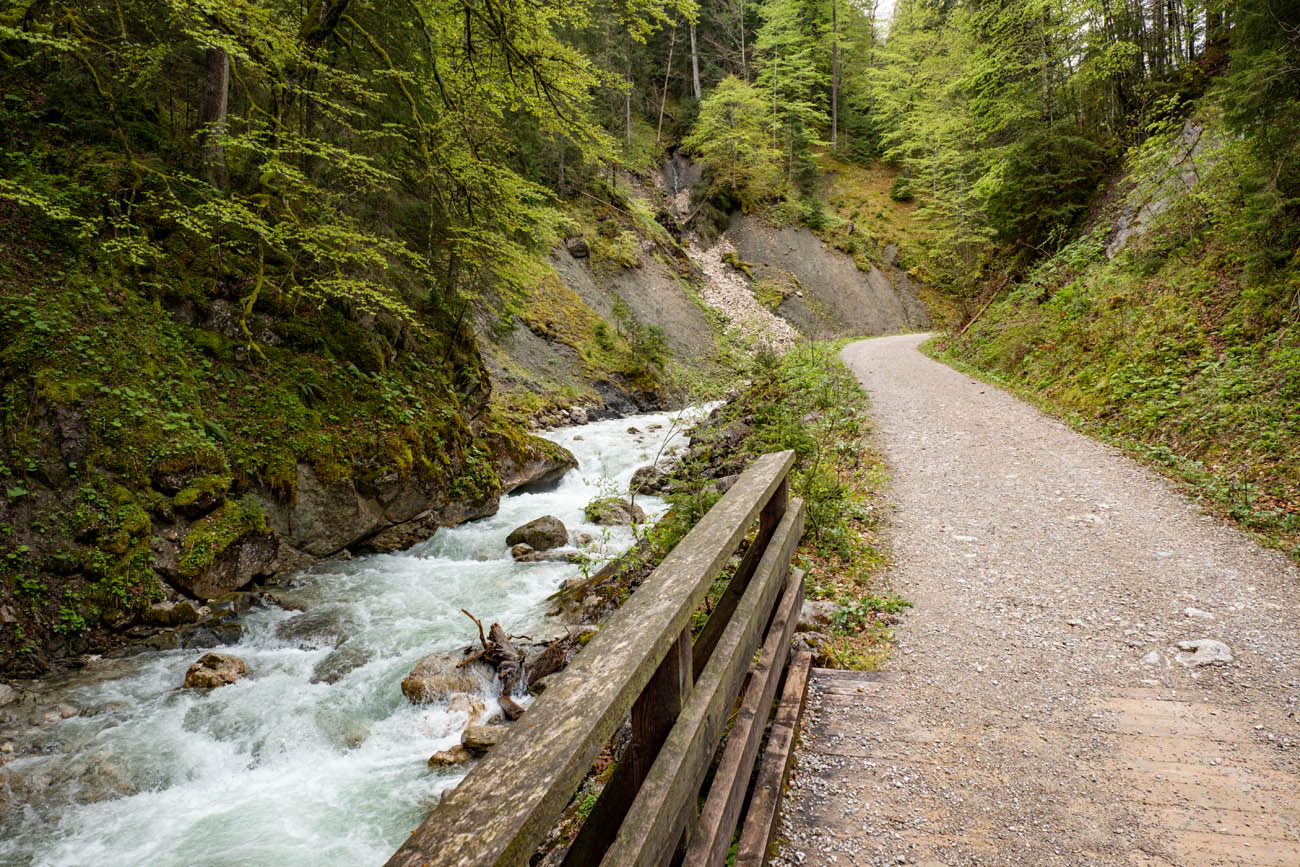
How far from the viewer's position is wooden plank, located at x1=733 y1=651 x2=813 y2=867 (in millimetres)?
2172

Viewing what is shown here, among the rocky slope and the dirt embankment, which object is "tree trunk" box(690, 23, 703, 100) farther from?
the rocky slope

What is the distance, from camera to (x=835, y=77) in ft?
140

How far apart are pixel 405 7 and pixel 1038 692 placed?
36.3 feet

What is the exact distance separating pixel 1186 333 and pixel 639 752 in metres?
10.5

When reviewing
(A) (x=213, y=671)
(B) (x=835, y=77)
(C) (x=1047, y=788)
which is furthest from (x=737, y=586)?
(B) (x=835, y=77)

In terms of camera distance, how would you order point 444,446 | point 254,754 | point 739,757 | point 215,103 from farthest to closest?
point 444,446 < point 215,103 < point 254,754 < point 739,757

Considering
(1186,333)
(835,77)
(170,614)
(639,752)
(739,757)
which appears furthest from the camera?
(835,77)

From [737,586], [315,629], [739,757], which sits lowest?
[315,629]

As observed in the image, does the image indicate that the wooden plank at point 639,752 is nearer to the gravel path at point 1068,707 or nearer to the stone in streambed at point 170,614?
the gravel path at point 1068,707

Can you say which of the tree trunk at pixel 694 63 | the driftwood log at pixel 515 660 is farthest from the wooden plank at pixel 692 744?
the tree trunk at pixel 694 63

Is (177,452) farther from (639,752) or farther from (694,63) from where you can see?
(694,63)

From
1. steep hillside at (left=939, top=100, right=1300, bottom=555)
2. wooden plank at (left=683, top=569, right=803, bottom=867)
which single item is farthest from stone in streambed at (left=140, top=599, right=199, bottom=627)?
steep hillside at (left=939, top=100, right=1300, bottom=555)

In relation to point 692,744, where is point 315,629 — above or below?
below

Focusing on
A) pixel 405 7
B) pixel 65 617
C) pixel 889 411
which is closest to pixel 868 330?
pixel 889 411
